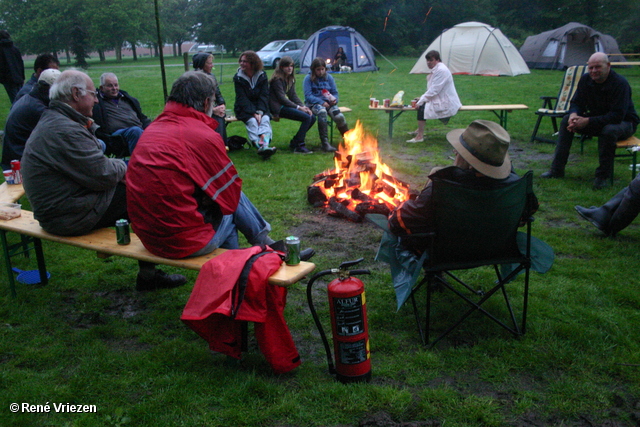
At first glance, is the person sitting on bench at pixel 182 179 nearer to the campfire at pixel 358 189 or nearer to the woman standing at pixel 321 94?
the campfire at pixel 358 189

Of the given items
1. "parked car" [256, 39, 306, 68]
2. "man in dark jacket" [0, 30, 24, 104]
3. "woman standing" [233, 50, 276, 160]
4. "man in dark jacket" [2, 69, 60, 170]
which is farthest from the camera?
"parked car" [256, 39, 306, 68]

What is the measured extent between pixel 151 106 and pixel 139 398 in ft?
38.4

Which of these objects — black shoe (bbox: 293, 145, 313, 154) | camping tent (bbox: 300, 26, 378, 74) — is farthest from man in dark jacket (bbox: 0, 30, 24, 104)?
camping tent (bbox: 300, 26, 378, 74)

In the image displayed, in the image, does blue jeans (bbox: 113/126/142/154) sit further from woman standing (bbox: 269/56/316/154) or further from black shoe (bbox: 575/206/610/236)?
black shoe (bbox: 575/206/610/236)

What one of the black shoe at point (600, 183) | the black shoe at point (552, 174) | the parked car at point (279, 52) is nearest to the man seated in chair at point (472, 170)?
the black shoe at point (600, 183)

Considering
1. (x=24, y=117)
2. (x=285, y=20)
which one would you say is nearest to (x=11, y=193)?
(x=24, y=117)

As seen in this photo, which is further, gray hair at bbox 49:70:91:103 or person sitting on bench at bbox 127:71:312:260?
gray hair at bbox 49:70:91:103

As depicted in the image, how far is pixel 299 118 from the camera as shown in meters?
8.72

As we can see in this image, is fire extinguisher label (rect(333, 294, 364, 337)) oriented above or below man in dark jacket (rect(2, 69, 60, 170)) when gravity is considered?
below

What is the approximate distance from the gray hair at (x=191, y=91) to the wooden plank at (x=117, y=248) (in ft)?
3.16

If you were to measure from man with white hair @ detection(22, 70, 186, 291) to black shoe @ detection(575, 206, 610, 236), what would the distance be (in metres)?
4.31

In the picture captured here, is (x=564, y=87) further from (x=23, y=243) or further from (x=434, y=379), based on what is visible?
(x=23, y=243)

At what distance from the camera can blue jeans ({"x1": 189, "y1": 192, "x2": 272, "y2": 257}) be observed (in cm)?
351

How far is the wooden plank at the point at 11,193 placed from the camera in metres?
4.36
